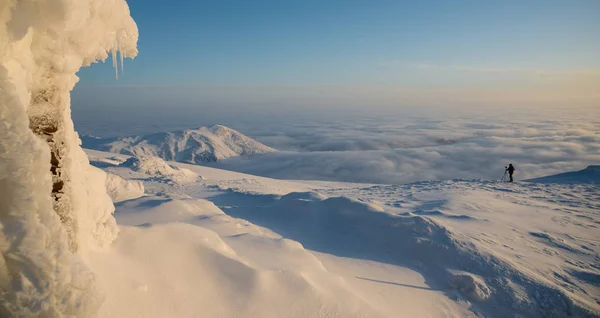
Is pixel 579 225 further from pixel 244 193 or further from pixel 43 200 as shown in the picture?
pixel 43 200

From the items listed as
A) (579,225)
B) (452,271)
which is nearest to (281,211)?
(452,271)

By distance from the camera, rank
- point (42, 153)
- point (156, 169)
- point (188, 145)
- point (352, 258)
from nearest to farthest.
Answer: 1. point (42, 153)
2. point (352, 258)
3. point (156, 169)
4. point (188, 145)

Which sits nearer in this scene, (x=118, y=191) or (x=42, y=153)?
(x=42, y=153)

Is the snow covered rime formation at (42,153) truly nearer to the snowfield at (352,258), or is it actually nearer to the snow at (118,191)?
the snowfield at (352,258)

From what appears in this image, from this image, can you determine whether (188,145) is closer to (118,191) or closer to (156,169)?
(156,169)

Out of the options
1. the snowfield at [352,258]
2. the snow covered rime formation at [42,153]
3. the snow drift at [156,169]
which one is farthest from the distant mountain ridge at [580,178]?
the snow covered rime formation at [42,153]

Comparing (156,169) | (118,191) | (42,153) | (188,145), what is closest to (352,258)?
(42,153)

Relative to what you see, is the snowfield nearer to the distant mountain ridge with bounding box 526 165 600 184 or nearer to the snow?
the snow
